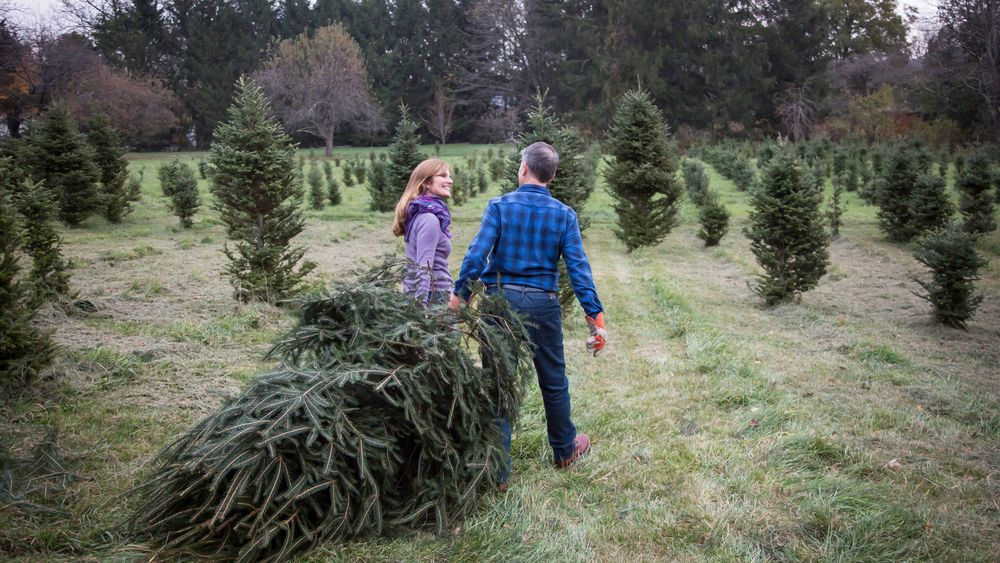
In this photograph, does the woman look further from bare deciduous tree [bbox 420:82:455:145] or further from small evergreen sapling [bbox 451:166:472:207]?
bare deciduous tree [bbox 420:82:455:145]

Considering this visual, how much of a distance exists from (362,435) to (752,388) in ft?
12.1

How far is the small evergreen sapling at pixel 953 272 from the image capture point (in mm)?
8039

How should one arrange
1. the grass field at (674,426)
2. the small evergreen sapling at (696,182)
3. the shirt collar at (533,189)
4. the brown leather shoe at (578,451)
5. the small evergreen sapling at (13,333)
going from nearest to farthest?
the grass field at (674,426) → the shirt collar at (533,189) → the brown leather shoe at (578,451) → the small evergreen sapling at (13,333) → the small evergreen sapling at (696,182)

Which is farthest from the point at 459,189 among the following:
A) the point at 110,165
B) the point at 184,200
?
the point at 110,165

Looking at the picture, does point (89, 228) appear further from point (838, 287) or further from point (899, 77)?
point (899, 77)

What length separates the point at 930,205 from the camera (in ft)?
47.5

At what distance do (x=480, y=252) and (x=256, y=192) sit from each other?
5.18 metres

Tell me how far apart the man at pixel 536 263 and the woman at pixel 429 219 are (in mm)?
564

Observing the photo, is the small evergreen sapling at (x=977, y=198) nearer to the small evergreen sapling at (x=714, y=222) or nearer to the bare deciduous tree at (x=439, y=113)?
the small evergreen sapling at (x=714, y=222)

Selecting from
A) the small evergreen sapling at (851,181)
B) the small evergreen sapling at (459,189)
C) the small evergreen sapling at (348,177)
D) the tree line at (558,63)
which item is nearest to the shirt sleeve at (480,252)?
the small evergreen sapling at (459,189)

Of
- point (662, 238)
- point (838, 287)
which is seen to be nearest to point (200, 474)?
point (838, 287)

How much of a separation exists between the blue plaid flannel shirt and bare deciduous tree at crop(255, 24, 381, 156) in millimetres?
36513

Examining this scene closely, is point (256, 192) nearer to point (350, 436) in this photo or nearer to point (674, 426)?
point (674, 426)

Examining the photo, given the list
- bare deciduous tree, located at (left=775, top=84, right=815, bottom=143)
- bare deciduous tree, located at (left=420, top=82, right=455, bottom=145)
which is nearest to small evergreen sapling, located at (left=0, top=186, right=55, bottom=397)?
bare deciduous tree, located at (left=775, top=84, right=815, bottom=143)
